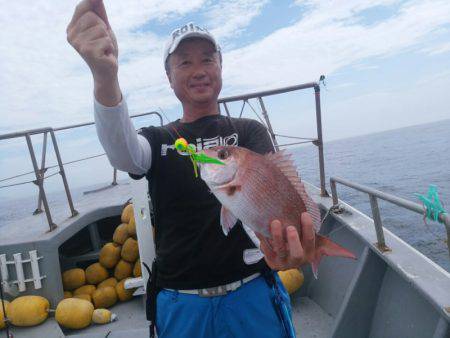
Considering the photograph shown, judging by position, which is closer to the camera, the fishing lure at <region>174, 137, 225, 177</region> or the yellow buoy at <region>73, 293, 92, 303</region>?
the fishing lure at <region>174, 137, 225, 177</region>

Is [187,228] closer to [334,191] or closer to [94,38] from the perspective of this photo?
[94,38]

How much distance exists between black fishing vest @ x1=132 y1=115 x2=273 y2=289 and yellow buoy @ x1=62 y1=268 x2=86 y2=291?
3.11 meters

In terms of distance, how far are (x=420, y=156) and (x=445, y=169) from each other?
6.30m

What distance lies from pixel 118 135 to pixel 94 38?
42 centimetres

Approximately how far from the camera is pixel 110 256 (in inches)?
185

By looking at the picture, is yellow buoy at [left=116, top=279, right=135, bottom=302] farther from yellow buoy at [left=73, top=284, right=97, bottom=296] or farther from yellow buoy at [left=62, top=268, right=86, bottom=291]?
yellow buoy at [left=62, top=268, right=86, bottom=291]

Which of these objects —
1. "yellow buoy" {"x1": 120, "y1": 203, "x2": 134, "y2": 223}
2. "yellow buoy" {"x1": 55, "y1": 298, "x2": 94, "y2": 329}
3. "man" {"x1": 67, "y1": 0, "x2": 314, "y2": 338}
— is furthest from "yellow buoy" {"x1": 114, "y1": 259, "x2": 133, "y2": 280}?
"man" {"x1": 67, "y1": 0, "x2": 314, "y2": 338}

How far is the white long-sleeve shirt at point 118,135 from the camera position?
148 cm

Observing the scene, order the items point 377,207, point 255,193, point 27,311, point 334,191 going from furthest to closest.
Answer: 1. point 334,191
2. point 27,311
3. point 377,207
4. point 255,193

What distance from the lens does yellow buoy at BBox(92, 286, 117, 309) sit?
4402mm

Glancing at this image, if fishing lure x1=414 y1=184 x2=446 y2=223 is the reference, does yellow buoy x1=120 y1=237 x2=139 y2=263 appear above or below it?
below

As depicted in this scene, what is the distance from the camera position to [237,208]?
160 centimetres

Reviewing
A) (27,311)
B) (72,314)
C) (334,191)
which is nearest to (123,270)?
(72,314)

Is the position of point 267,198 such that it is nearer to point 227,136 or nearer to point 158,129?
point 227,136
